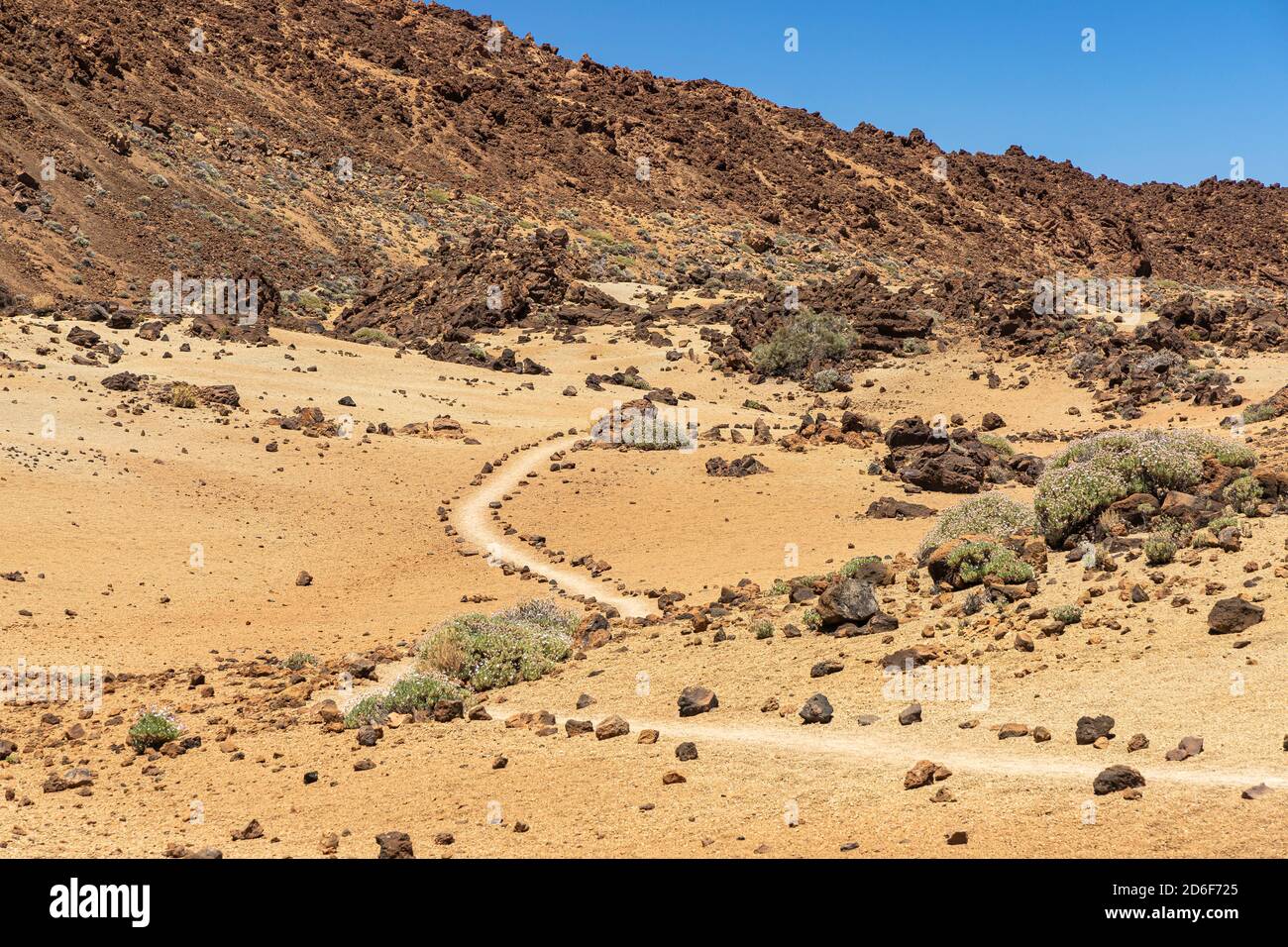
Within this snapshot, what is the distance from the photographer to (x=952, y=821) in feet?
26.6

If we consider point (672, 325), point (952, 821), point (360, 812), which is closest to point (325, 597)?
point (360, 812)

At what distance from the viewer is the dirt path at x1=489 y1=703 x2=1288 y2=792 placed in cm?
811

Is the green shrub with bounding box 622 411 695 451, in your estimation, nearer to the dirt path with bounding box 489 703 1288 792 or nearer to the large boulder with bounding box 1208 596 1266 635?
the dirt path with bounding box 489 703 1288 792

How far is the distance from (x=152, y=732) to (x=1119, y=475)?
11688mm

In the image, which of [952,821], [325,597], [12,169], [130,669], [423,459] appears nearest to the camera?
[952,821]

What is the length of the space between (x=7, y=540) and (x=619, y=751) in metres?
14.4

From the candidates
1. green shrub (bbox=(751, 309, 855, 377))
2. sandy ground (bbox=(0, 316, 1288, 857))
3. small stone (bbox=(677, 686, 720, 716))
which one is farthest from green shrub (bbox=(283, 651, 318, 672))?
green shrub (bbox=(751, 309, 855, 377))

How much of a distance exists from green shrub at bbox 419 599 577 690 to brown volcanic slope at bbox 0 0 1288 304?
1516 inches

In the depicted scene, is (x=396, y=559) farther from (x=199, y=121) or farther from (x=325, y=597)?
(x=199, y=121)

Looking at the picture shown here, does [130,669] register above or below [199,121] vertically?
below

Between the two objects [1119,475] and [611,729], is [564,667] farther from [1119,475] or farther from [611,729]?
[1119,475]

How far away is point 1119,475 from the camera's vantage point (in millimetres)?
14984

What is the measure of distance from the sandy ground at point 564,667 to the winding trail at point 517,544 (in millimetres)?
100

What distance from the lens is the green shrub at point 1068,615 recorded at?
11.8 meters
